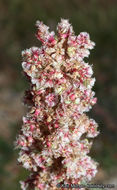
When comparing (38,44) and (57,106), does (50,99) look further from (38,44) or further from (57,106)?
(38,44)

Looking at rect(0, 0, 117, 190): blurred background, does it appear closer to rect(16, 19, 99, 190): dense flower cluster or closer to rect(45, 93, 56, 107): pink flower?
rect(16, 19, 99, 190): dense flower cluster

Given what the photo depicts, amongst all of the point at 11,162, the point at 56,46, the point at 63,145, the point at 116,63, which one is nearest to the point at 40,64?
the point at 56,46

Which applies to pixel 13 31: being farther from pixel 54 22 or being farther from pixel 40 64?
pixel 40 64

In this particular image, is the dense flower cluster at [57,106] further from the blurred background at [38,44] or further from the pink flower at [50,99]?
the blurred background at [38,44]

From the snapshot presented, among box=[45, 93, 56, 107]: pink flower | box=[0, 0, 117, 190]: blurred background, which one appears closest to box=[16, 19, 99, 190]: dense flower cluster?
box=[45, 93, 56, 107]: pink flower

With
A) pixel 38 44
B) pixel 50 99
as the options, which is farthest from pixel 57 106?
pixel 38 44

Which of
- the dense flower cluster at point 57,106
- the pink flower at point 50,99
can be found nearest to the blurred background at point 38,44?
the dense flower cluster at point 57,106
